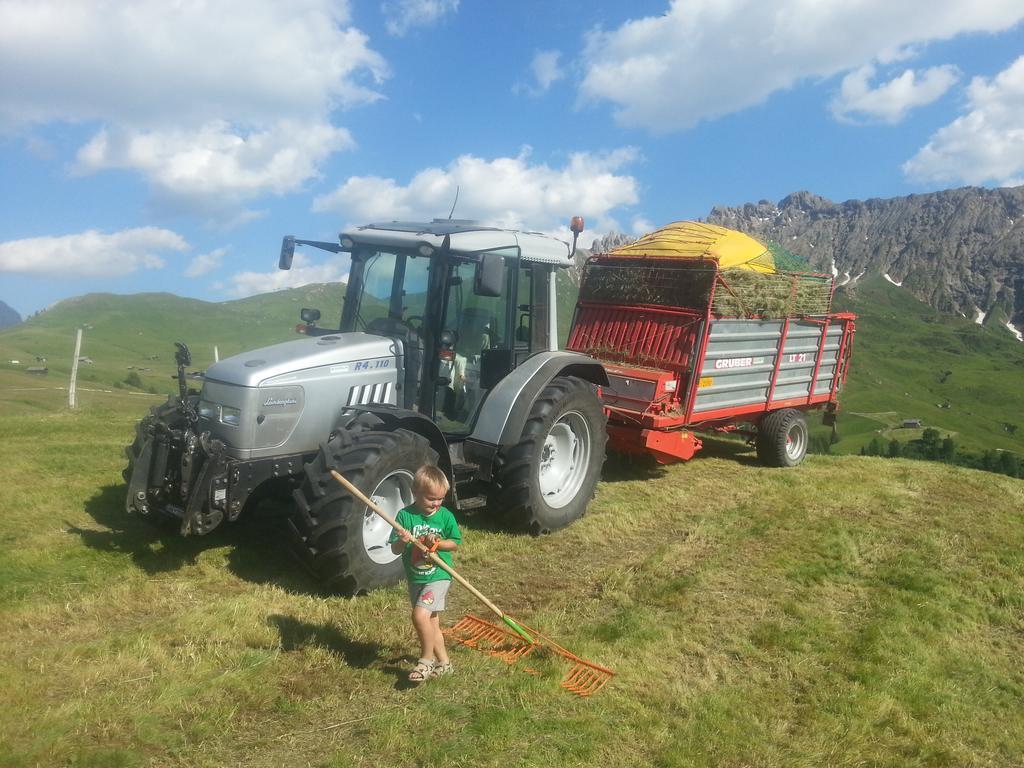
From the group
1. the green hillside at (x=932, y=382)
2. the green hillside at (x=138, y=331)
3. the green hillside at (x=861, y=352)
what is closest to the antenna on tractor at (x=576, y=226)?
the green hillside at (x=861, y=352)

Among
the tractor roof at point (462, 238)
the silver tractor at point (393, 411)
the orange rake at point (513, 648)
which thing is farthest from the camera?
the tractor roof at point (462, 238)

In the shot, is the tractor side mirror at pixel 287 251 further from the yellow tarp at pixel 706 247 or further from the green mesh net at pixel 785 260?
the green mesh net at pixel 785 260

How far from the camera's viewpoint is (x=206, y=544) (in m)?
5.80

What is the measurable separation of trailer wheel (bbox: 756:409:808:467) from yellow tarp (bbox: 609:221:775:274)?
1822 mm

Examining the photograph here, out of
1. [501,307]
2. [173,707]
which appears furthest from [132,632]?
[501,307]

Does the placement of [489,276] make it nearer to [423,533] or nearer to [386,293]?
[386,293]

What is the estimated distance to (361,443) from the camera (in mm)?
4953

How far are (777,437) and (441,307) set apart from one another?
17.2ft

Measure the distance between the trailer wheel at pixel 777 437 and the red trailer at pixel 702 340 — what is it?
0.01 meters

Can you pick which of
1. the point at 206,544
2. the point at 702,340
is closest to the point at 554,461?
the point at 702,340

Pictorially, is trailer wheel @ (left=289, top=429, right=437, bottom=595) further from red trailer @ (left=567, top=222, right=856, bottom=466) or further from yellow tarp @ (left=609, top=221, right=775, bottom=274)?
yellow tarp @ (left=609, top=221, right=775, bottom=274)

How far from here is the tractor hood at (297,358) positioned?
17.3 feet

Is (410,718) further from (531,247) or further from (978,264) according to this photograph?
(978,264)

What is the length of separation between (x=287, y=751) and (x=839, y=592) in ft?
13.1
